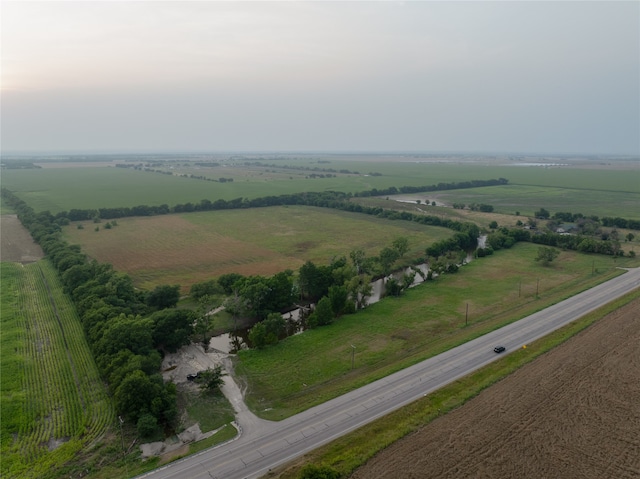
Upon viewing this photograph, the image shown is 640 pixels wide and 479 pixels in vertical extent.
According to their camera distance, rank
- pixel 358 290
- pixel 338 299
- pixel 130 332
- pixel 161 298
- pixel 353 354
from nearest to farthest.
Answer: pixel 130 332 → pixel 353 354 → pixel 338 299 → pixel 161 298 → pixel 358 290

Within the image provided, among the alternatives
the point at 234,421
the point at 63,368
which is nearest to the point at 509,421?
the point at 234,421

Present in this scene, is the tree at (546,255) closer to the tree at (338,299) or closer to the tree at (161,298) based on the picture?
the tree at (338,299)

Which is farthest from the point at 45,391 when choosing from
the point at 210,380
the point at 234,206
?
the point at 234,206

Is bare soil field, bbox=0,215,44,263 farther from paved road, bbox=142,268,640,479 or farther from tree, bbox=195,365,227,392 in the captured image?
paved road, bbox=142,268,640,479

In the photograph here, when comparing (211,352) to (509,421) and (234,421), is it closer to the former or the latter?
(234,421)

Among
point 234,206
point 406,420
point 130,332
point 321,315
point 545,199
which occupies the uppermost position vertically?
point 545,199

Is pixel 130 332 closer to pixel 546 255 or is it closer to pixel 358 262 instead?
pixel 358 262

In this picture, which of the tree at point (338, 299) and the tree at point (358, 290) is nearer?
the tree at point (338, 299)

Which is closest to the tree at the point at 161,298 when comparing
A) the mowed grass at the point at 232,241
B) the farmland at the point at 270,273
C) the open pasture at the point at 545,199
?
the farmland at the point at 270,273
